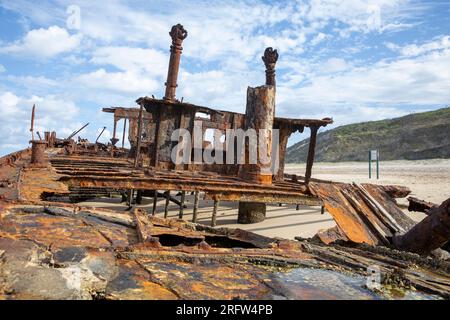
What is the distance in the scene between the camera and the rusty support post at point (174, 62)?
622 inches

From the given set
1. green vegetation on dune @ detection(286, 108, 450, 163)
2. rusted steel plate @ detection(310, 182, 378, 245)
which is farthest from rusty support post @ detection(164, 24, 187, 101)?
green vegetation on dune @ detection(286, 108, 450, 163)

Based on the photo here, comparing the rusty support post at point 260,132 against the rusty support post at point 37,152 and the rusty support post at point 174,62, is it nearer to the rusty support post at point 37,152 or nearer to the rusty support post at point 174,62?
the rusty support post at point 37,152

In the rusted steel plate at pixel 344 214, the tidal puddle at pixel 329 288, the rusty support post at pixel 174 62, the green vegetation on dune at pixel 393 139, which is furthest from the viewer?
the green vegetation on dune at pixel 393 139

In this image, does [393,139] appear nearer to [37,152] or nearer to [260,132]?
[260,132]

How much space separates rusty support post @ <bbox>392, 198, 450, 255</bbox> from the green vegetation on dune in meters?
37.8

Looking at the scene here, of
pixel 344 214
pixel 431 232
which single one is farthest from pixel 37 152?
pixel 431 232

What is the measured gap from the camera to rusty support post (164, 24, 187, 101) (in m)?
15.8

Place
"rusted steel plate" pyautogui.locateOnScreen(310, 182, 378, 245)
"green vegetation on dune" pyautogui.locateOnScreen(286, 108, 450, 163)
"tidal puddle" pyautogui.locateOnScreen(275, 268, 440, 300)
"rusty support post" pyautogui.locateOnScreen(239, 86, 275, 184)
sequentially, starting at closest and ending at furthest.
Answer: "tidal puddle" pyautogui.locateOnScreen(275, 268, 440, 300) < "rusted steel plate" pyautogui.locateOnScreen(310, 182, 378, 245) < "rusty support post" pyautogui.locateOnScreen(239, 86, 275, 184) < "green vegetation on dune" pyautogui.locateOnScreen(286, 108, 450, 163)

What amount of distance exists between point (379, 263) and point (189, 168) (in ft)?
33.1

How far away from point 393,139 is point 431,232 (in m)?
48.0

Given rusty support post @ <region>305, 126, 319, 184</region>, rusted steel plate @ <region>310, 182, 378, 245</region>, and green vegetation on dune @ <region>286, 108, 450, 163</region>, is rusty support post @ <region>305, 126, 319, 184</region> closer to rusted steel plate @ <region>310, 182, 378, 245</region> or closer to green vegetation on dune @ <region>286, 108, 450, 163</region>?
rusted steel plate @ <region>310, 182, 378, 245</region>

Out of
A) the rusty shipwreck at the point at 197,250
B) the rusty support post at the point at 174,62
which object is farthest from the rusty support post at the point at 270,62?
the rusty shipwreck at the point at 197,250

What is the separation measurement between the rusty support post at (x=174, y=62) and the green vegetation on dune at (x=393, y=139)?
104 feet
